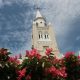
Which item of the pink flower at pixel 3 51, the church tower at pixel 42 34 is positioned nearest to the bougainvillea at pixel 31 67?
the pink flower at pixel 3 51

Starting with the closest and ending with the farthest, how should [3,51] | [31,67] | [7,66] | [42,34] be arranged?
[31,67] < [7,66] < [3,51] < [42,34]

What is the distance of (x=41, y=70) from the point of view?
13.7 m

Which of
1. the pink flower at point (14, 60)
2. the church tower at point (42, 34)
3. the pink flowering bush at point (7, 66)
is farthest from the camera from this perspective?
the church tower at point (42, 34)

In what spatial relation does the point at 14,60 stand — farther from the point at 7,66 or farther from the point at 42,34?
the point at 42,34

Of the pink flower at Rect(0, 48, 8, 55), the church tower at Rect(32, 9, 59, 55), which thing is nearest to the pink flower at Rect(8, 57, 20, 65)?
the pink flower at Rect(0, 48, 8, 55)

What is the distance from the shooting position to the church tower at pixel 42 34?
8319cm

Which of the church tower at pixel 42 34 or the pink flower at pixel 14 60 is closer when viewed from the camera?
the pink flower at pixel 14 60

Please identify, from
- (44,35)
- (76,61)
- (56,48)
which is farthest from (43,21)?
(76,61)

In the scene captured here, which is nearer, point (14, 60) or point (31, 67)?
point (31, 67)

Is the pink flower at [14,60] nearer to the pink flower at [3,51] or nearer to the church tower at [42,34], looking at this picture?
the pink flower at [3,51]

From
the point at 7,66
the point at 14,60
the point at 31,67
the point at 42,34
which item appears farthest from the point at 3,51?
the point at 42,34

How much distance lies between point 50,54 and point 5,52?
6.83 feet

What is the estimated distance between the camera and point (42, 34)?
282 ft

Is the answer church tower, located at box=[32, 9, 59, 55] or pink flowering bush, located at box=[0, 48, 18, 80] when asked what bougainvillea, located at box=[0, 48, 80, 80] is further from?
church tower, located at box=[32, 9, 59, 55]
